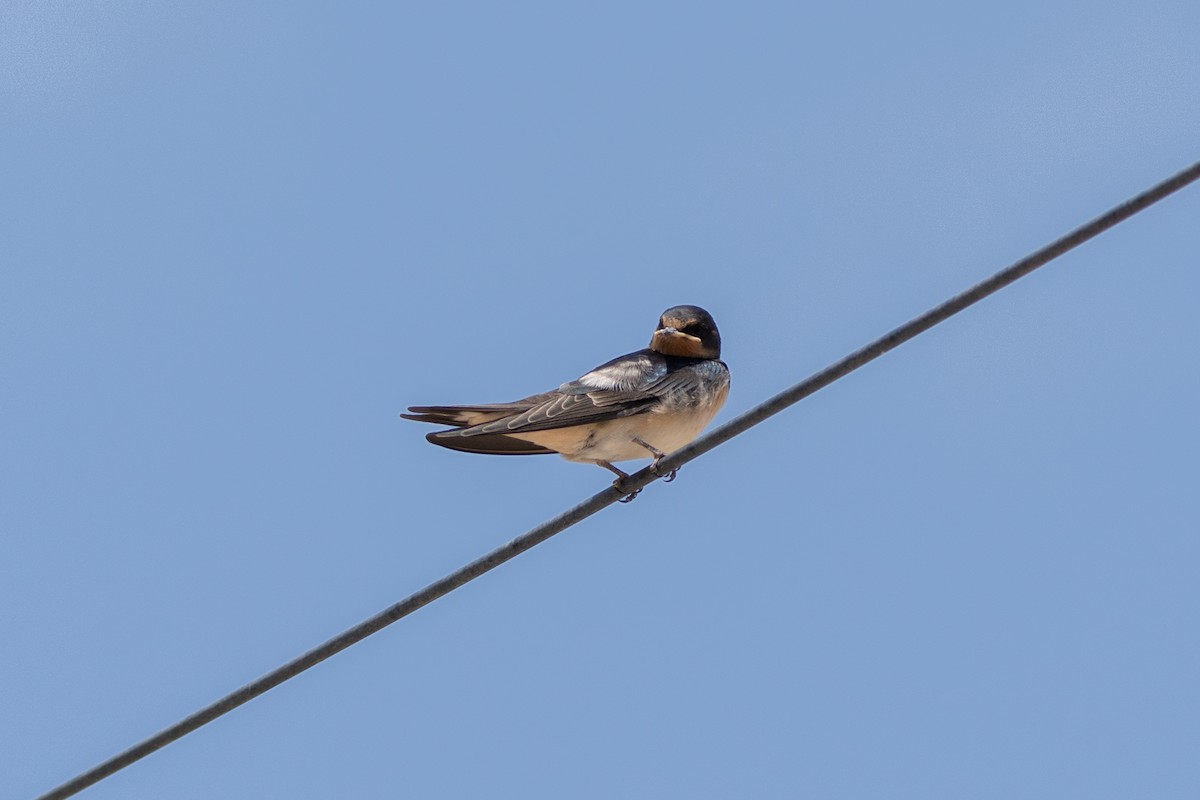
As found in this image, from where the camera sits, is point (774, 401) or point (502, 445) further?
point (502, 445)

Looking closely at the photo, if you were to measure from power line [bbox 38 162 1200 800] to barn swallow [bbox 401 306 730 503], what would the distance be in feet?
7.27

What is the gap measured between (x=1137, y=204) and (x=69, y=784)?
354 cm

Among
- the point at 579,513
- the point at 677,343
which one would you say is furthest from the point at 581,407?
the point at 579,513

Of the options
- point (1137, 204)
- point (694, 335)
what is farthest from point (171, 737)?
point (694, 335)

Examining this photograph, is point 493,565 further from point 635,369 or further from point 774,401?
point 635,369

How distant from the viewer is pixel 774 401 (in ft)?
16.5

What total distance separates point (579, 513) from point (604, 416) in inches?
99.4

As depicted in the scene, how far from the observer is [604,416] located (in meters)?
7.86

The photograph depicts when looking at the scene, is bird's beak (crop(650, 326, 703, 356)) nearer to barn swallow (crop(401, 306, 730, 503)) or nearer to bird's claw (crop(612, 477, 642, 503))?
barn swallow (crop(401, 306, 730, 503))

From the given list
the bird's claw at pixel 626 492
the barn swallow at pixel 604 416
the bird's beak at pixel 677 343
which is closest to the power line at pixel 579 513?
the bird's claw at pixel 626 492

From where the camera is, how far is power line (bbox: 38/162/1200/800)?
4.46 metres

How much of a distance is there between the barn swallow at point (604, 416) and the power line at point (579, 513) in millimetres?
2216

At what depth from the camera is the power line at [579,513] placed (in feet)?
14.6

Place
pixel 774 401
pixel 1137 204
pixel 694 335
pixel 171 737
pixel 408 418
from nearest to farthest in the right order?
pixel 1137 204 → pixel 171 737 → pixel 774 401 → pixel 408 418 → pixel 694 335
